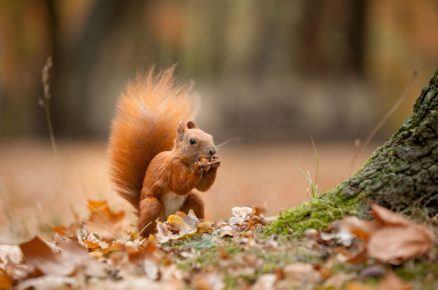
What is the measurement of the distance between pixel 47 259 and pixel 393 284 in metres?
1.25

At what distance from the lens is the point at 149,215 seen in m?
3.90

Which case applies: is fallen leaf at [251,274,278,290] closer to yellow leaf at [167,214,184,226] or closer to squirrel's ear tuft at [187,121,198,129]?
yellow leaf at [167,214,184,226]

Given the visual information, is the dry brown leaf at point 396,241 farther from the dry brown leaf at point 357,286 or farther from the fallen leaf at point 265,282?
the fallen leaf at point 265,282

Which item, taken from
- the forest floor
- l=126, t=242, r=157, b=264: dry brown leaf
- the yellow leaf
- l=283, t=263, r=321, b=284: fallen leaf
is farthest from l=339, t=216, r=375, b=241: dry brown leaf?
the yellow leaf

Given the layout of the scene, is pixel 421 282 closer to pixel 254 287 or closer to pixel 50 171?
pixel 254 287

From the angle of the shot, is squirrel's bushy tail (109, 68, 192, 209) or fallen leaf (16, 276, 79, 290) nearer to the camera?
fallen leaf (16, 276, 79, 290)

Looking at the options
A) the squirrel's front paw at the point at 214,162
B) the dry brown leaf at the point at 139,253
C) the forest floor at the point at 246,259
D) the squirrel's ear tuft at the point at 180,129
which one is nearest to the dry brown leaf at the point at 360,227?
the forest floor at the point at 246,259

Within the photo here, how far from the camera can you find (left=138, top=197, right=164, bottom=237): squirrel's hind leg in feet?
12.8

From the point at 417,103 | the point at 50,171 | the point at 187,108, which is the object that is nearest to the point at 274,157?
the point at 50,171

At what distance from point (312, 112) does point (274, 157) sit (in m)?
3.77

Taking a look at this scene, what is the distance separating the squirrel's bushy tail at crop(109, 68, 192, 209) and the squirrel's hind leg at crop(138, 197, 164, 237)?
0.39m

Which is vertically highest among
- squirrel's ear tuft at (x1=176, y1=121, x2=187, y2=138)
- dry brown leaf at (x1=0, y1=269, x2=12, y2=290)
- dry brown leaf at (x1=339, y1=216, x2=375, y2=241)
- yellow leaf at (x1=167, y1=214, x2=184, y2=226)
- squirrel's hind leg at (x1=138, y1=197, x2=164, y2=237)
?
squirrel's ear tuft at (x1=176, y1=121, x2=187, y2=138)

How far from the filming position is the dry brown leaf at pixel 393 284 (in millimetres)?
2463

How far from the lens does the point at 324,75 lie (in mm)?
16594
